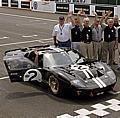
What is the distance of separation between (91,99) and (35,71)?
182 centimetres

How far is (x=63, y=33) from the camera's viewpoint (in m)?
12.3

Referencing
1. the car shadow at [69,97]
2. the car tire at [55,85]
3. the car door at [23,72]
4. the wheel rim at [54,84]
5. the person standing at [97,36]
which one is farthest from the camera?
the person standing at [97,36]

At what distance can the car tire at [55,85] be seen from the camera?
32.3 feet

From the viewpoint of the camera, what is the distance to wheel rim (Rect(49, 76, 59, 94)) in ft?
32.7

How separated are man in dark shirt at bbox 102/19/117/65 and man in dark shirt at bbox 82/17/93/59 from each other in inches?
20.5

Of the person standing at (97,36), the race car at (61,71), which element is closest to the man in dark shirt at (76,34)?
the person standing at (97,36)

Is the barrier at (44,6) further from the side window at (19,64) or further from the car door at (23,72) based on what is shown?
the car door at (23,72)

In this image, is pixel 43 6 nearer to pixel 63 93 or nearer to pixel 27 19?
pixel 27 19

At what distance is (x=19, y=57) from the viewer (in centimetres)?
1136

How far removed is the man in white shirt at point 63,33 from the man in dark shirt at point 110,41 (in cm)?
127

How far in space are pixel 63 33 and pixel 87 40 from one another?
0.93 meters

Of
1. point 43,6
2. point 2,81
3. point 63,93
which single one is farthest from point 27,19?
point 63,93

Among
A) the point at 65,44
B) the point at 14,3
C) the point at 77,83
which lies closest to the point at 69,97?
the point at 77,83

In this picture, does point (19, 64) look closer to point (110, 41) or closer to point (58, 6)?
point (110, 41)
